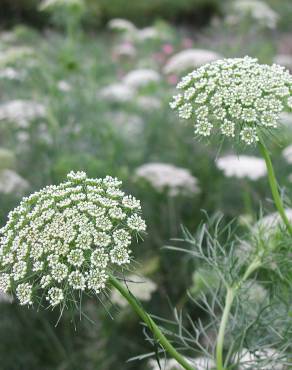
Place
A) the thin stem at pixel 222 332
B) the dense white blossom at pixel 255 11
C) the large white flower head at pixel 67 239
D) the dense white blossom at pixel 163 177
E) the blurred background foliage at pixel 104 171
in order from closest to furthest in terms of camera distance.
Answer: the large white flower head at pixel 67 239 < the thin stem at pixel 222 332 < the blurred background foliage at pixel 104 171 < the dense white blossom at pixel 163 177 < the dense white blossom at pixel 255 11

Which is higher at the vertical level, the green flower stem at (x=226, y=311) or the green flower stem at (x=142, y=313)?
the green flower stem at (x=142, y=313)

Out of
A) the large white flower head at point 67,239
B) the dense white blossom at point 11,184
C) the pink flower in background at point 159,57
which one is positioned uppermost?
the pink flower in background at point 159,57

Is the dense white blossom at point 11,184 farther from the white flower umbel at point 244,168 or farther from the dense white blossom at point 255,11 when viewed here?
the dense white blossom at point 255,11

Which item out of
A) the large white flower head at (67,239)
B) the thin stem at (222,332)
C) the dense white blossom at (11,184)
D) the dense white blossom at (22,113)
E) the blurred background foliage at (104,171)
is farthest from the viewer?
the dense white blossom at (22,113)

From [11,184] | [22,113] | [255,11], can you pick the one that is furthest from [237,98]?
[255,11]

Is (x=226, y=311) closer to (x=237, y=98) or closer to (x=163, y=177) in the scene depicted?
(x=237, y=98)

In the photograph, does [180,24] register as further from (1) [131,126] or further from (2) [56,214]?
(2) [56,214]

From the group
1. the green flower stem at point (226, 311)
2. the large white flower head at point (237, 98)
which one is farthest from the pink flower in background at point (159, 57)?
the large white flower head at point (237, 98)

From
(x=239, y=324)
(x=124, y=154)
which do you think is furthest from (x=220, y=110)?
(x=124, y=154)
